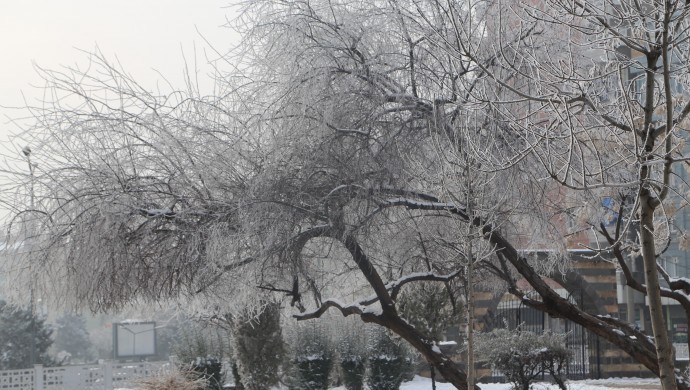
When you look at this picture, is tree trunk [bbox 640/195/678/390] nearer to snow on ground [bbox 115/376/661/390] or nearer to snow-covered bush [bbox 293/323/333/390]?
snow on ground [bbox 115/376/661/390]

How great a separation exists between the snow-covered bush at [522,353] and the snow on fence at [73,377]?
28.8ft

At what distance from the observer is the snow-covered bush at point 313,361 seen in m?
24.2

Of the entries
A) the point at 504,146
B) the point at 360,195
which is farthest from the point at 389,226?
the point at 504,146

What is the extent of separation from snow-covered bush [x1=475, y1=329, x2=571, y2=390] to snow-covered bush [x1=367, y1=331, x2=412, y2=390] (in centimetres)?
662

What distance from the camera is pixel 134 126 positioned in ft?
47.2

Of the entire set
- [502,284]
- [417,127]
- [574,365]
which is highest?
[417,127]

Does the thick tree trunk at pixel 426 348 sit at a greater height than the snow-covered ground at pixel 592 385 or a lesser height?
greater

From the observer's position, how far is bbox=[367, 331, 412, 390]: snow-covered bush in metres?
23.9

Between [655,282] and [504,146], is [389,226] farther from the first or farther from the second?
[655,282]

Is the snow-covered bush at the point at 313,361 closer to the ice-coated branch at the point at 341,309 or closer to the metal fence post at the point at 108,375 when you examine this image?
the metal fence post at the point at 108,375

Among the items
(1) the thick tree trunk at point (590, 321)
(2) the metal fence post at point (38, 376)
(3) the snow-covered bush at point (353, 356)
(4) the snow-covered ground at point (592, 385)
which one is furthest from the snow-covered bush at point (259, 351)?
(1) the thick tree trunk at point (590, 321)

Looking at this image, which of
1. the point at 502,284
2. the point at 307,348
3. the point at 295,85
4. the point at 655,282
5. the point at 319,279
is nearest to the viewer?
the point at 655,282

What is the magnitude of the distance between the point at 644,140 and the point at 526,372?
10775 millimetres

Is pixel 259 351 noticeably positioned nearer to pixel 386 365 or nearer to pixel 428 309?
pixel 386 365
